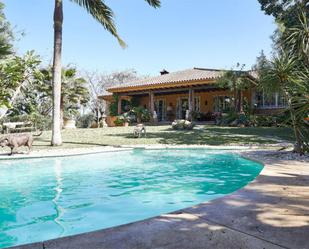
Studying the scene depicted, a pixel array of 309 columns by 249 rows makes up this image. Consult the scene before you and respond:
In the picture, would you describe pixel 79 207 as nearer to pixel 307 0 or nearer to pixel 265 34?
pixel 307 0

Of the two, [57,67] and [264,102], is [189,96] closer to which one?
[264,102]

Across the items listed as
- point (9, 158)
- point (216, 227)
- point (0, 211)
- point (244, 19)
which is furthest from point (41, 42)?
point (216, 227)

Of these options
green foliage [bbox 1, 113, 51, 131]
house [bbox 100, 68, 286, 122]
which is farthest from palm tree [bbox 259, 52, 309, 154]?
green foliage [bbox 1, 113, 51, 131]

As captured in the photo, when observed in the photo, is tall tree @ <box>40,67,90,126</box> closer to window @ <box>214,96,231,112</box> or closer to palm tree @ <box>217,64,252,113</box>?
window @ <box>214,96,231,112</box>

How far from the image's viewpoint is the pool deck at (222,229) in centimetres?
247

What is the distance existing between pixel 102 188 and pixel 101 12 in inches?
390

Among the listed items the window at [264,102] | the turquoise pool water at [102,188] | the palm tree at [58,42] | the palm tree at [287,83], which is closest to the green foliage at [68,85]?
the palm tree at [58,42]

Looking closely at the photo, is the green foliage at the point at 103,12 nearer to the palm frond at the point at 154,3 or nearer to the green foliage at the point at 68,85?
the palm frond at the point at 154,3

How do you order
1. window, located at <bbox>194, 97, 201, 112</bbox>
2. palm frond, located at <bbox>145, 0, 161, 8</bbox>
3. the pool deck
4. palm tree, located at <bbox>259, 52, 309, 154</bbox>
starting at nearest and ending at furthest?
the pool deck, palm tree, located at <bbox>259, 52, 309, 154</bbox>, palm frond, located at <bbox>145, 0, 161, 8</bbox>, window, located at <bbox>194, 97, 201, 112</bbox>

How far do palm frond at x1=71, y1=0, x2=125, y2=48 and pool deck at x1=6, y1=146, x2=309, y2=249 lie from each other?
12.1 meters

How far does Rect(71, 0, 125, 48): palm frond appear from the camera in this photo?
13.5 m

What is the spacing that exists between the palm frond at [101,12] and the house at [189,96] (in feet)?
30.4

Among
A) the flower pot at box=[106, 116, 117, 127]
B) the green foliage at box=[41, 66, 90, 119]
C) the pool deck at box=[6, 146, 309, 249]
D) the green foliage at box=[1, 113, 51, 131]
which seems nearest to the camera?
the pool deck at box=[6, 146, 309, 249]

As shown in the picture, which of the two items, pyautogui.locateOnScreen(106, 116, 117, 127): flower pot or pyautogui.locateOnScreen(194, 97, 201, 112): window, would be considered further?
pyautogui.locateOnScreen(194, 97, 201, 112): window
